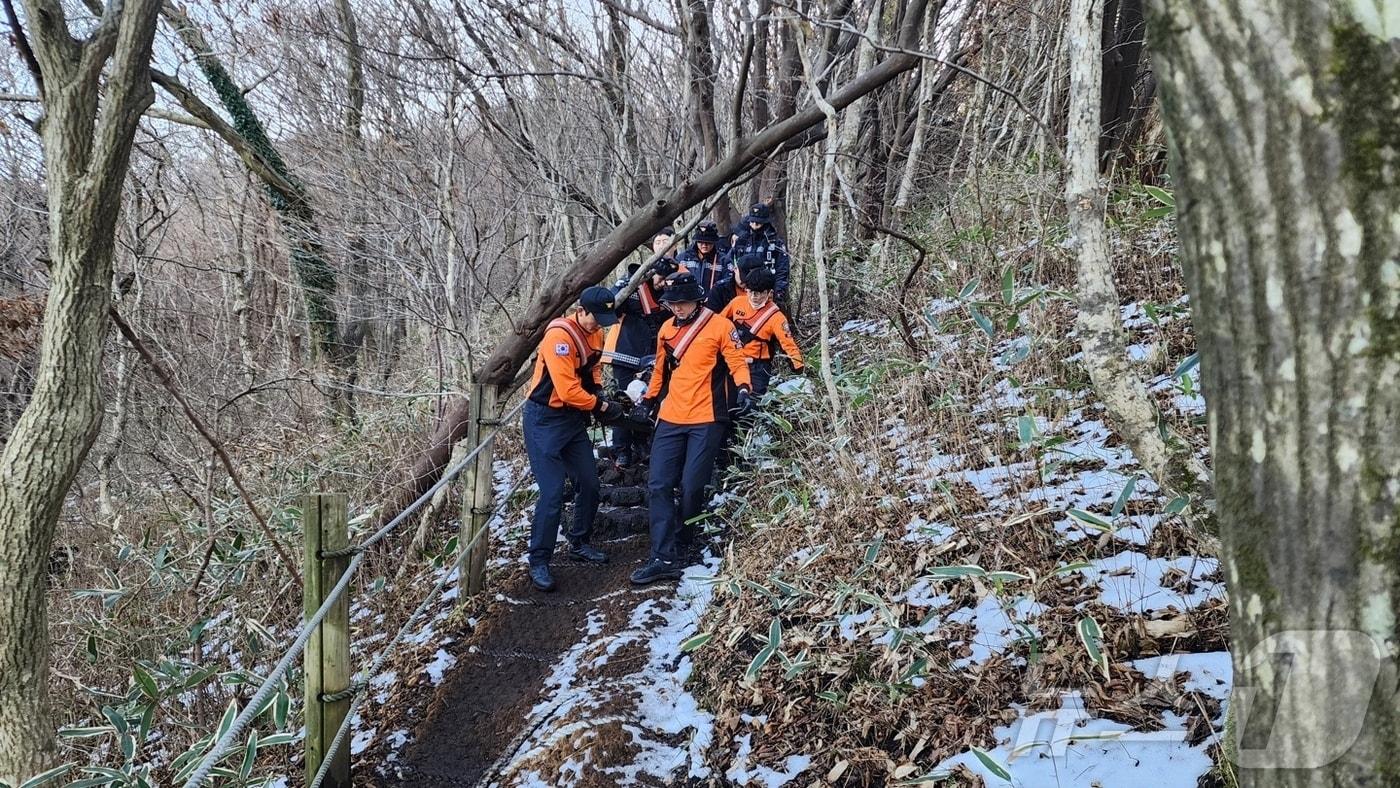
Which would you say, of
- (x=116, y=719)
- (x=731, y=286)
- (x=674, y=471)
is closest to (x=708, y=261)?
(x=731, y=286)

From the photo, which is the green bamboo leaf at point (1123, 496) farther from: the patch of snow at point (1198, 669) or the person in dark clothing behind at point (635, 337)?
the person in dark clothing behind at point (635, 337)

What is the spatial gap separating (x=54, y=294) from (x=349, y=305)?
5.01m

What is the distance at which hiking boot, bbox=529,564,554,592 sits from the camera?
19.7 feet

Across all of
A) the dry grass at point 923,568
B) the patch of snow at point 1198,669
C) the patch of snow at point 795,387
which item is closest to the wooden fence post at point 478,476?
the dry grass at point 923,568

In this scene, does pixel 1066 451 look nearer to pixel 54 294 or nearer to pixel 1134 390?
pixel 1134 390

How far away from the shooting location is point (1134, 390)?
2.78 meters

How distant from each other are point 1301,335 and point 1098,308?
6.00 feet

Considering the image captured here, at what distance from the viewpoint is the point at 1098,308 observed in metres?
2.89

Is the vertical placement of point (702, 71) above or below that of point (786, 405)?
above

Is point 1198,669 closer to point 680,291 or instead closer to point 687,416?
point 687,416

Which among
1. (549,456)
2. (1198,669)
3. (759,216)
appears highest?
(759,216)

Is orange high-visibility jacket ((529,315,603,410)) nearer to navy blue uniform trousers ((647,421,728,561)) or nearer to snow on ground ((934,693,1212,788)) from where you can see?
navy blue uniform trousers ((647,421,728,561))

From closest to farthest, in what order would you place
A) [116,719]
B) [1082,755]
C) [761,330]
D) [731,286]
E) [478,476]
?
[1082,755] → [116,719] → [478,476] → [761,330] → [731,286]

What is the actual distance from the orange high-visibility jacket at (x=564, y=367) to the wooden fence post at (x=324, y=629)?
2.30 meters
